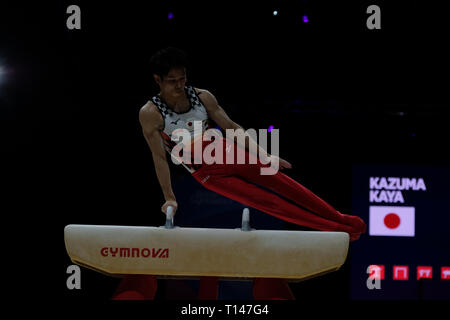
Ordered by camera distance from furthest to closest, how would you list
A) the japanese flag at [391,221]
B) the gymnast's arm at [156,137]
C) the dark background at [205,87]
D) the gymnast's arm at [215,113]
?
the japanese flag at [391,221] < the dark background at [205,87] < the gymnast's arm at [215,113] < the gymnast's arm at [156,137]

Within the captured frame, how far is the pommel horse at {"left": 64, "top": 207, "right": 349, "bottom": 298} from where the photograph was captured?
10.7ft

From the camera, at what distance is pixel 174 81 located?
352 centimetres

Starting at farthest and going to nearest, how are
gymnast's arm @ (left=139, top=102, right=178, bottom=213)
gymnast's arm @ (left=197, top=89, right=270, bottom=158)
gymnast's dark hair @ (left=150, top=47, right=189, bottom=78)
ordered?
1. gymnast's arm @ (left=197, top=89, right=270, bottom=158)
2. gymnast's arm @ (left=139, top=102, right=178, bottom=213)
3. gymnast's dark hair @ (left=150, top=47, right=189, bottom=78)

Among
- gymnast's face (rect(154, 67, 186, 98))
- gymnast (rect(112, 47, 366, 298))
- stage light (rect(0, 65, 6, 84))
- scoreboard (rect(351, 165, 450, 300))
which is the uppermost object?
stage light (rect(0, 65, 6, 84))

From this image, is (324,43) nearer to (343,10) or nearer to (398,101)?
(343,10)

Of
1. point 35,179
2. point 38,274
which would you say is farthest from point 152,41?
point 38,274

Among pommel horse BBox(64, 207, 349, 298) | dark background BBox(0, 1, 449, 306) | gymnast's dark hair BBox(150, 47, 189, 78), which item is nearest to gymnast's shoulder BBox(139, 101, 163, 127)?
gymnast's dark hair BBox(150, 47, 189, 78)

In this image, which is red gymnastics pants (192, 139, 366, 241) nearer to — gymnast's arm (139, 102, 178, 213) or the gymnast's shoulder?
gymnast's arm (139, 102, 178, 213)

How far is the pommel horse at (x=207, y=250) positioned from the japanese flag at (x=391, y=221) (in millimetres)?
3394

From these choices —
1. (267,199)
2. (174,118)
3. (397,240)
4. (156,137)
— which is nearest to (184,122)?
(174,118)

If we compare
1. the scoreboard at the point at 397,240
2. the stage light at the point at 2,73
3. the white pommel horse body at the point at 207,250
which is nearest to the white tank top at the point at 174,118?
the white pommel horse body at the point at 207,250

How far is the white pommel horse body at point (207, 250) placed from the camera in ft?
10.7

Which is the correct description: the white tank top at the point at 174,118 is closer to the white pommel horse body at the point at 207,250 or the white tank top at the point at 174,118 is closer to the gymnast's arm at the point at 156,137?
the gymnast's arm at the point at 156,137

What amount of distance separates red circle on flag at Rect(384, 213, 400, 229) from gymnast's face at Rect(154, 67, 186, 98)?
390cm
